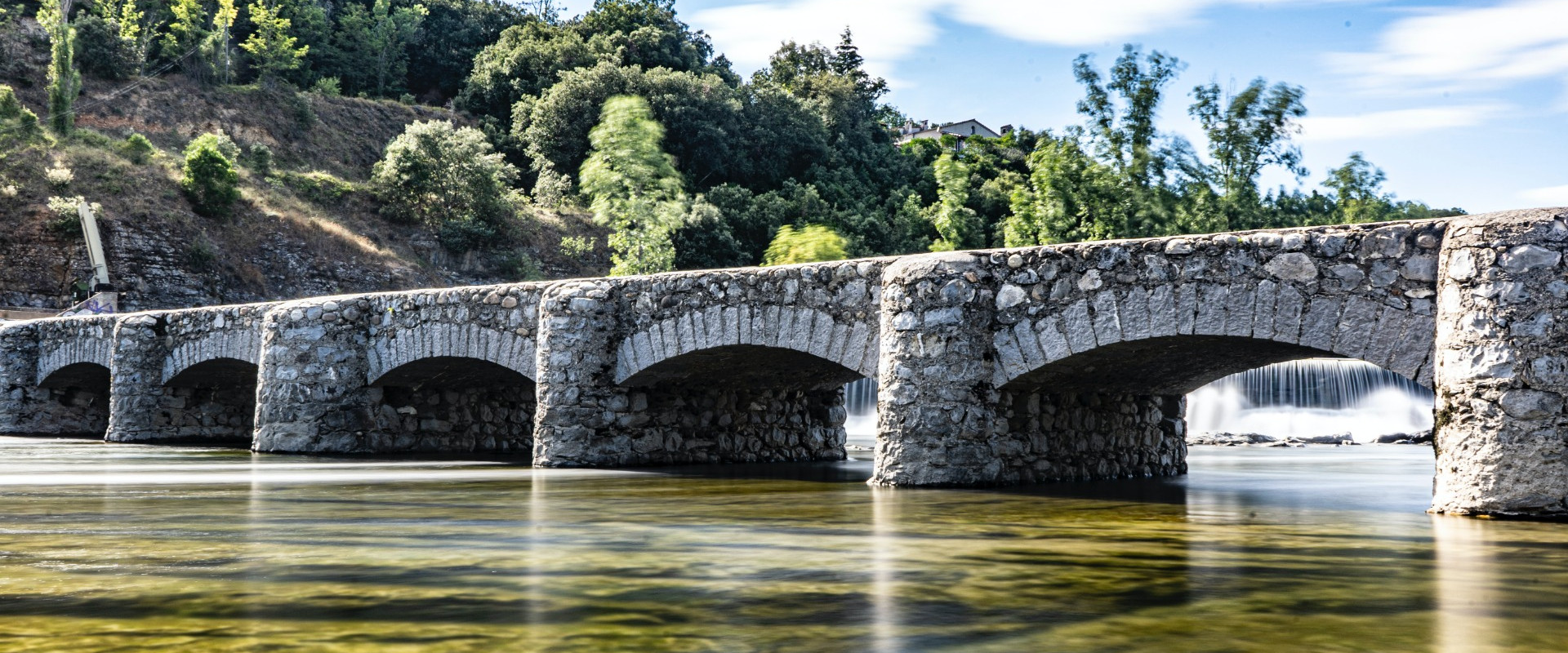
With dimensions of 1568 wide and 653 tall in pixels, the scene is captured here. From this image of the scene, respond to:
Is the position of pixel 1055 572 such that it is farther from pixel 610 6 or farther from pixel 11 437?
pixel 610 6

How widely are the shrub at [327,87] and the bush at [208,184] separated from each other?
53.5 feet

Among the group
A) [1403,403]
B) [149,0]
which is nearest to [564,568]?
Answer: [1403,403]

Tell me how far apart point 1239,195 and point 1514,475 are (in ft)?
73.8

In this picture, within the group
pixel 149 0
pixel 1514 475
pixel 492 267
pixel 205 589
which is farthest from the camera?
pixel 149 0

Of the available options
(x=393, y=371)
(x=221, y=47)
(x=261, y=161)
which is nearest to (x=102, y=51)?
(x=221, y=47)

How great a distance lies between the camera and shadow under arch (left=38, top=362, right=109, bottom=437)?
21359 mm

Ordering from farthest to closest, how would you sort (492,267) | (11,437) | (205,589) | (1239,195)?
(492,267), (1239,195), (11,437), (205,589)

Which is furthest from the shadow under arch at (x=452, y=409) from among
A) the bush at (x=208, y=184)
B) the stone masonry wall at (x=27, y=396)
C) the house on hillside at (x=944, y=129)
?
the house on hillside at (x=944, y=129)

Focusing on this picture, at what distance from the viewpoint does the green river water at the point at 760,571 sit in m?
3.77

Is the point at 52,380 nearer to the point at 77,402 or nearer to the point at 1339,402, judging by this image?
the point at 77,402

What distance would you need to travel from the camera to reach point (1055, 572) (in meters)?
5.16

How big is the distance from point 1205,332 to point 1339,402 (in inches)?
608

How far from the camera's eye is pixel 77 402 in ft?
72.1

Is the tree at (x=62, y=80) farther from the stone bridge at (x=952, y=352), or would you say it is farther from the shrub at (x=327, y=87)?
the stone bridge at (x=952, y=352)
